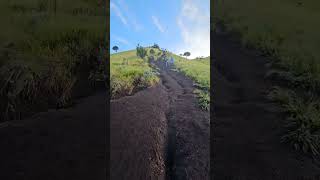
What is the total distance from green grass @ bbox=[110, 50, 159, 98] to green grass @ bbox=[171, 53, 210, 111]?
305mm

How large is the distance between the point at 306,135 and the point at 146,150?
4.50ft

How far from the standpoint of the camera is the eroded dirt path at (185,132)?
3201 mm

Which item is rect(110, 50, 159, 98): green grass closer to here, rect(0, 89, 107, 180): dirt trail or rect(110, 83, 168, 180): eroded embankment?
Result: rect(110, 83, 168, 180): eroded embankment

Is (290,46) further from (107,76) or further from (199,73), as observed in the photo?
(107,76)

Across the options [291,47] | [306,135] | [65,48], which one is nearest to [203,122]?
[306,135]

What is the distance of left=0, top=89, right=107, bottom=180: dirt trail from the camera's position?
2.83 meters

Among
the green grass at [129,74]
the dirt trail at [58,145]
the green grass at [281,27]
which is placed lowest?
the dirt trail at [58,145]

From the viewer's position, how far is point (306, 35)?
3490mm

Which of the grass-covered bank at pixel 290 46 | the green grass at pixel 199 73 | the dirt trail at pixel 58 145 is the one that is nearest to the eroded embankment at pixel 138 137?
the dirt trail at pixel 58 145

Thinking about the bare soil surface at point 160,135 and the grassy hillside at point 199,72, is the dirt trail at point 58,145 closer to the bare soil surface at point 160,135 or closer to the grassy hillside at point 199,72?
the bare soil surface at point 160,135

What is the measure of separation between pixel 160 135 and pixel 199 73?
0.78 m

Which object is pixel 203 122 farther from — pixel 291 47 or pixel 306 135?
pixel 291 47

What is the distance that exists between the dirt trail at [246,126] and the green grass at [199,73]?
0.09m

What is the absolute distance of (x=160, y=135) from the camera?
330 cm
